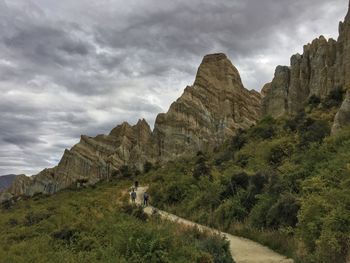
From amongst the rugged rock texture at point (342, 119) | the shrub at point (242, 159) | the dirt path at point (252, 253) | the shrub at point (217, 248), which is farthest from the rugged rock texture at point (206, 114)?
the shrub at point (217, 248)

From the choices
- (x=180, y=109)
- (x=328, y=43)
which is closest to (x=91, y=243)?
(x=328, y=43)

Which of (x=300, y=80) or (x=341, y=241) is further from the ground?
(x=300, y=80)

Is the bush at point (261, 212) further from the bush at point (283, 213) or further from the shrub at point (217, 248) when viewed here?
the shrub at point (217, 248)

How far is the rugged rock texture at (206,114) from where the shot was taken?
8644cm

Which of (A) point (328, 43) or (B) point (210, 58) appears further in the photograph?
(B) point (210, 58)

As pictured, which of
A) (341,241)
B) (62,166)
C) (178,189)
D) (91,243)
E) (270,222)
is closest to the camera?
(341,241)

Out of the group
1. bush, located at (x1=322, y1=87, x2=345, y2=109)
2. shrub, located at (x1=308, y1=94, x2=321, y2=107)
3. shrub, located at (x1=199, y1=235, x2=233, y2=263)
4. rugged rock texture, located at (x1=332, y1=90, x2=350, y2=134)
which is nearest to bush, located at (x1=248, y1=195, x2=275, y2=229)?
shrub, located at (x1=199, y1=235, x2=233, y2=263)

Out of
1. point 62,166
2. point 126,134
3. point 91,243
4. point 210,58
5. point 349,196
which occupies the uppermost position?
point 210,58

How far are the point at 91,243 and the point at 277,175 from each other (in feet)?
28.0

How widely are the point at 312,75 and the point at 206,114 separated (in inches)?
1373

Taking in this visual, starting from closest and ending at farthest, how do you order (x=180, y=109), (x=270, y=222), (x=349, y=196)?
1. (x=349, y=196)
2. (x=270, y=222)
3. (x=180, y=109)

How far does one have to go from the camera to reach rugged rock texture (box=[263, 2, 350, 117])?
49219 mm

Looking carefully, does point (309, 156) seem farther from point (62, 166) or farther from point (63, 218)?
point (62, 166)

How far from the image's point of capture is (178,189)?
29922 mm
